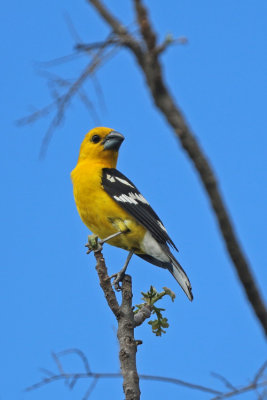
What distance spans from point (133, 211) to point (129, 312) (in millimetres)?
2113

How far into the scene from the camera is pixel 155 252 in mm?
7137

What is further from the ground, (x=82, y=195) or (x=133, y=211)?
(x=82, y=195)

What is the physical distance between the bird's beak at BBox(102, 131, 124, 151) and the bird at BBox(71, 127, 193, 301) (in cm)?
55

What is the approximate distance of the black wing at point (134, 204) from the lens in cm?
710

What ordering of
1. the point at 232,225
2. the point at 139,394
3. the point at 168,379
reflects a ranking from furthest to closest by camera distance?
the point at 139,394 → the point at 168,379 → the point at 232,225

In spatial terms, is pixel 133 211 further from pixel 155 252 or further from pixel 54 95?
pixel 54 95

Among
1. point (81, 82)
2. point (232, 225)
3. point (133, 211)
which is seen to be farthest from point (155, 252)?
point (232, 225)

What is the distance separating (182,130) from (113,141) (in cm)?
624

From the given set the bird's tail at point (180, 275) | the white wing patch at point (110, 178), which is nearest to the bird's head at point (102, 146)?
the white wing patch at point (110, 178)

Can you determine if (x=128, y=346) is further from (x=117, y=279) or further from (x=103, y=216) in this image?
(x=103, y=216)

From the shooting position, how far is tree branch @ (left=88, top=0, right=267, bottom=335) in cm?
189

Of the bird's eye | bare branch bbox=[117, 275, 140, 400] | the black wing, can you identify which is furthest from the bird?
bare branch bbox=[117, 275, 140, 400]

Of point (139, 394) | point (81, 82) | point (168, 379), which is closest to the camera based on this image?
point (81, 82)

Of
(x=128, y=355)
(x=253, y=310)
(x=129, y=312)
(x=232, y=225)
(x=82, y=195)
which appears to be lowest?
(x=253, y=310)
